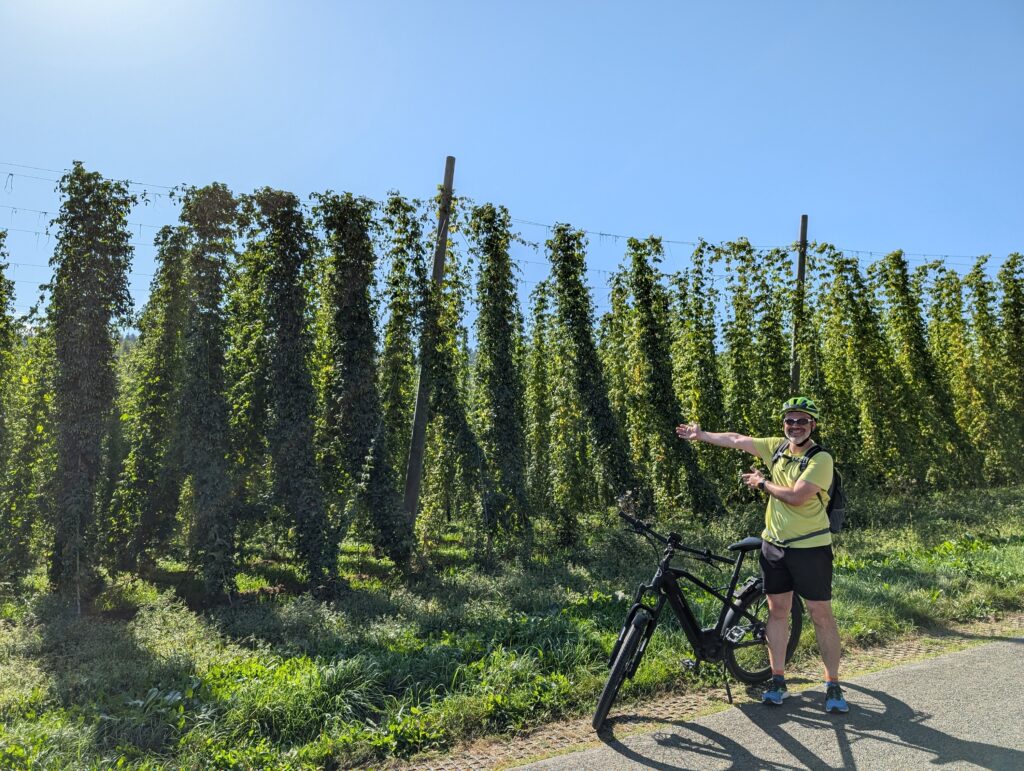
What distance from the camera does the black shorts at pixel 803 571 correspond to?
4117 mm

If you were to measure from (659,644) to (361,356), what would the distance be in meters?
6.92

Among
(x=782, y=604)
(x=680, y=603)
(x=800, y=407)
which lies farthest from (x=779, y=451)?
(x=680, y=603)

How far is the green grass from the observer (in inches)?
149

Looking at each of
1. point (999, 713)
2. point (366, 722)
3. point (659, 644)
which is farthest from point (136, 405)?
Answer: point (999, 713)

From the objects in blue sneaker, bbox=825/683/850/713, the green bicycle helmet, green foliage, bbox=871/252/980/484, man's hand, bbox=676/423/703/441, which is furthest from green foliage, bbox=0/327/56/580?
green foliage, bbox=871/252/980/484

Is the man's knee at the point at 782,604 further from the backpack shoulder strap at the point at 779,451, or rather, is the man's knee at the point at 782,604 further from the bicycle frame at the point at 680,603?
the backpack shoulder strap at the point at 779,451

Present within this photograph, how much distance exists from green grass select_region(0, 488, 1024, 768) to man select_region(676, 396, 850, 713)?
2.53 feet

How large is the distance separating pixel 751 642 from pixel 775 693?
54 cm

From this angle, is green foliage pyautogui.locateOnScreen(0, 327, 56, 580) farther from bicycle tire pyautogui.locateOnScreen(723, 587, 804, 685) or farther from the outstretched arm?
bicycle tire pyautogui.locateOnScreen(723, 587, 804, 685)

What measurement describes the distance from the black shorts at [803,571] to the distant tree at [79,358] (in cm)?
969

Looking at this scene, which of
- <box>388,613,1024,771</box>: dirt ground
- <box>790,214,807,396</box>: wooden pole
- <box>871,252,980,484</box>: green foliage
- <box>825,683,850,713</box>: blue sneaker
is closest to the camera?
<box>388,613,1024,771</box>: dirt ground

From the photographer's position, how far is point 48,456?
10.6 m

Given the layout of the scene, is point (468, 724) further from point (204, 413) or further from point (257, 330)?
point (257, 330)

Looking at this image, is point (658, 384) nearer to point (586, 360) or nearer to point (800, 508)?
point (586, 360)
